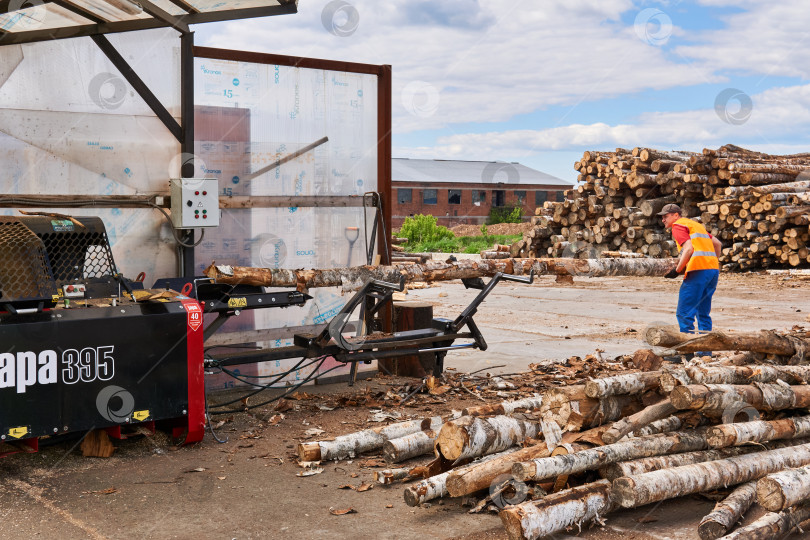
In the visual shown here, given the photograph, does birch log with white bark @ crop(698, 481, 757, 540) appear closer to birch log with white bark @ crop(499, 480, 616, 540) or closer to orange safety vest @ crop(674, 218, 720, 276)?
birch log with white bark @ crop(499, 480, 616, 540)

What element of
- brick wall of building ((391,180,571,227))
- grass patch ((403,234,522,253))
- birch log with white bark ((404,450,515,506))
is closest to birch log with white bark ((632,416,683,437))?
birch log with white bark ((404,450,515,506))

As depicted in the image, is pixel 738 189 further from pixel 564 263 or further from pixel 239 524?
pixel 239 524

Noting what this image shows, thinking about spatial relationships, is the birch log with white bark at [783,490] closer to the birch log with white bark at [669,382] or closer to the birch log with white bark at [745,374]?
the birch log with white bark at [669,382]

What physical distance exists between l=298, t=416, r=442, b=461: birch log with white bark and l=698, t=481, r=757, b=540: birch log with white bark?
2.25m

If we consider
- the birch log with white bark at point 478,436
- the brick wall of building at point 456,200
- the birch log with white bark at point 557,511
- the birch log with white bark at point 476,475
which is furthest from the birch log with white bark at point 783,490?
the brick wall of building at point 456,200

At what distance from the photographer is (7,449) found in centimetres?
597

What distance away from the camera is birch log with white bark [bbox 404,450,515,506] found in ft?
16.7

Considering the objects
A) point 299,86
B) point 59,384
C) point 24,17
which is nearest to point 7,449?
point 59,384

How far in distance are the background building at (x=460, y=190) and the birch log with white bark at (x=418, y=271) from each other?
40.8 meters

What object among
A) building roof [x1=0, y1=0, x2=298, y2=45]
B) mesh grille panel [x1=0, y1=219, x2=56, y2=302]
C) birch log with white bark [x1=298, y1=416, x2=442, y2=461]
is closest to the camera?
mesh grille panel [x1=0, y1=219, x2=56, y2=302]

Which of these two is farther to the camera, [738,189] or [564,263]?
[738,189]

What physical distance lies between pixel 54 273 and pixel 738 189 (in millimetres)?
19031

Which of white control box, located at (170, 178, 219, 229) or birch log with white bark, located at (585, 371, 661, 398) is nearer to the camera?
birch log with white bark, located at (585, 371, 661, 398)

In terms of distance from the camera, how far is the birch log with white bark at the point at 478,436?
5410mm
